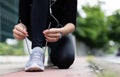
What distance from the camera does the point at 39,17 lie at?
359 centimetres

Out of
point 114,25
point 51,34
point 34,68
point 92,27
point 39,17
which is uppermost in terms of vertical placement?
point 39,17

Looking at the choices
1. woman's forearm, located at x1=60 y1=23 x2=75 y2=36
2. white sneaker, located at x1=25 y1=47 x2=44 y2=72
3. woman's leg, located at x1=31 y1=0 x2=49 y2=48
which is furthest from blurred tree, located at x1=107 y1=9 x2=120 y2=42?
white sneaker, located at x1=25 y1=47 x2=44 y2=72

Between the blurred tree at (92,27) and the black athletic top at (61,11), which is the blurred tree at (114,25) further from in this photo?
the black athletic top at (61,11)

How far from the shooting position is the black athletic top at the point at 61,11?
12.8 feet

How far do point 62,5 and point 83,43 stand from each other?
5044 cm

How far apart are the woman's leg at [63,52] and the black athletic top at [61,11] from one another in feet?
0.61

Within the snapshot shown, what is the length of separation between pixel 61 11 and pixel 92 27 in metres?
50.9

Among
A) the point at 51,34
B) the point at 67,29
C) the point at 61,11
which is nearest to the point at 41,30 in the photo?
the point at 51,34

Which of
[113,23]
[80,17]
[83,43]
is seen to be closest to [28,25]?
[80,17]

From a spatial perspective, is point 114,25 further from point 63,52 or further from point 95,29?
point 63,52

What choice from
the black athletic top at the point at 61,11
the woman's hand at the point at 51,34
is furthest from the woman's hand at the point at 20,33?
the black athletic top at the point at 61,11

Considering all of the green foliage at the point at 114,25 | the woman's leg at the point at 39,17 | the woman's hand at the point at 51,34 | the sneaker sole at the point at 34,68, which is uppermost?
the woman's leg at the point at 39,17

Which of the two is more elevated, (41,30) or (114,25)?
(41,30)

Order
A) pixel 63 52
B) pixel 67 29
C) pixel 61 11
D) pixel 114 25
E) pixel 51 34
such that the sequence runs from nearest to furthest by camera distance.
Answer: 1. pixel 51 34
2. pixel 67 29
3. pixel 63 52
4. pixel 61 11
5. pixel 114 25
